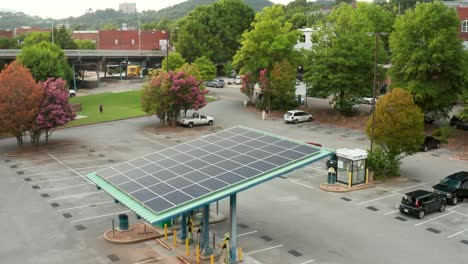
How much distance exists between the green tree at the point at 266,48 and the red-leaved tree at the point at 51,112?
30.0m

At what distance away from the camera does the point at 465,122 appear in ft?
175

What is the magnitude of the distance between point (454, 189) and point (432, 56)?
74.3 ft

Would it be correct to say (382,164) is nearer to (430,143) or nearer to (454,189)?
(454,189)

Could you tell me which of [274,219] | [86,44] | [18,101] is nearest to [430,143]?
[274,219]

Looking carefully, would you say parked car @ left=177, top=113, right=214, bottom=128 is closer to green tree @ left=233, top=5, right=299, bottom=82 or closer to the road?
the road

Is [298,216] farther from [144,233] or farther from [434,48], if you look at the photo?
[434,48]

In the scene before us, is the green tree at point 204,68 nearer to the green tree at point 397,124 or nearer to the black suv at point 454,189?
the green tree at point 397,124

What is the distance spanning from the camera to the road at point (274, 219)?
23.4 metres

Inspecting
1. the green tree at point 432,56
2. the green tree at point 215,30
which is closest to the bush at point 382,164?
→ the green tree at point 432,56

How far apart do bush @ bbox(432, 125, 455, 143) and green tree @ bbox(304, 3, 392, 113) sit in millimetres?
10201

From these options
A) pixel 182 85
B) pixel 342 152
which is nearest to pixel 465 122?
pixel 342 152

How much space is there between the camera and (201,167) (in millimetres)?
23109

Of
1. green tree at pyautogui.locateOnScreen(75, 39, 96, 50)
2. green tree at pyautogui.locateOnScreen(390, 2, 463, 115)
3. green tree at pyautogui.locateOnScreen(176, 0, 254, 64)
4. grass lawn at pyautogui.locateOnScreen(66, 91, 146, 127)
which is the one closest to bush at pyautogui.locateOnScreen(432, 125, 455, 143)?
green tree at pyautogui.locateOnScreen(390, 2, 463, 115)

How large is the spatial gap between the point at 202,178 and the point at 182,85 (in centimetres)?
3486
